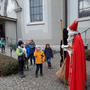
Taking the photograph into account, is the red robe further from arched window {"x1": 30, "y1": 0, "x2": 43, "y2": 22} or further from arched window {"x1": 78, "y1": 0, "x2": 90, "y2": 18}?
arched window {"x1": 30, "y1": 0, "x2": 43, "y2": 22}

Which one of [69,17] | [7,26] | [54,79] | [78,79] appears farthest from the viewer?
[7,26]

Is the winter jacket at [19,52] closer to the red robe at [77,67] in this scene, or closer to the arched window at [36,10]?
the red robe at [77,67]

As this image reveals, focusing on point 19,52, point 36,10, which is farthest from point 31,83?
point 36,10

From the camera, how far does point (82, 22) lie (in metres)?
11.3

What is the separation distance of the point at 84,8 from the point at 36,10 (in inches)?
201

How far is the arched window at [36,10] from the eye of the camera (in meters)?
13.3

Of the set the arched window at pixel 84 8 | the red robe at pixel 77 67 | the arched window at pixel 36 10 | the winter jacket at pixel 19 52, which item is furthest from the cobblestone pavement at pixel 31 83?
the arched window at pixel 36 10

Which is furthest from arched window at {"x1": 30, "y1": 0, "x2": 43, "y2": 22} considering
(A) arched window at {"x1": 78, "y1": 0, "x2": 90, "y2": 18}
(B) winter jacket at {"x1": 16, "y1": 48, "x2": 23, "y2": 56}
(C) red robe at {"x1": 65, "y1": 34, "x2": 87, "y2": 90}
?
(C) red robe at {"x1": 65, "y1": 34, "x2": 87, "y2": 90}

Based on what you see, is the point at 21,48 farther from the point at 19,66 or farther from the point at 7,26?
the point at 7,26

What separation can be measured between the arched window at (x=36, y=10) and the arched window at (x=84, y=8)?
13.5ft

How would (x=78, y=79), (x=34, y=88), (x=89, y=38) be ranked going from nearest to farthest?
(x=78, y=79)
(x=34, y=88)
(x=89, y=38)

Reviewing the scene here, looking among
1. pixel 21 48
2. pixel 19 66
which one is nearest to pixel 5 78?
pixel 19 66

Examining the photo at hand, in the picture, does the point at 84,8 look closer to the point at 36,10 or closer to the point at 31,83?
the point at 36,10

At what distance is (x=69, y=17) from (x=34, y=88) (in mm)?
9557
